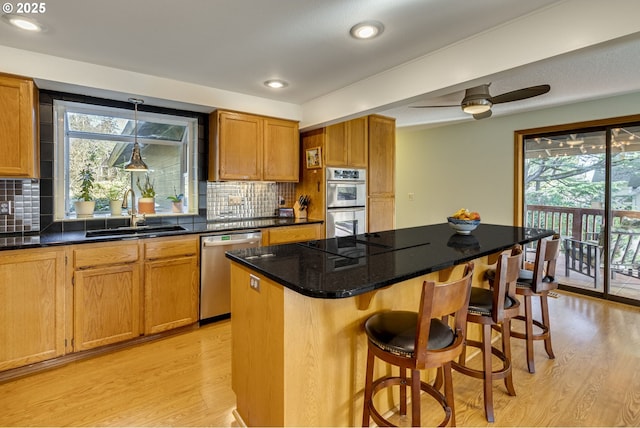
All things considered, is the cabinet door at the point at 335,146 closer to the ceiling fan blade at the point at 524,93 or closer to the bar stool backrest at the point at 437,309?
the ceiling fan blade at the point at 524,93

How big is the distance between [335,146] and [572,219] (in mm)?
3217

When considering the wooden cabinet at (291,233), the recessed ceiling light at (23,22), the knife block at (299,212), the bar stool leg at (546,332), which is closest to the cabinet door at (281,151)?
the knife block at (299,212)

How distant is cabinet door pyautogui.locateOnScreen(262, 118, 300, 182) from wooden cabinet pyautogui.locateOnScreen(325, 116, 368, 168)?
40 centimetres

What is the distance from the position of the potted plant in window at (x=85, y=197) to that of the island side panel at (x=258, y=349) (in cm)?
207

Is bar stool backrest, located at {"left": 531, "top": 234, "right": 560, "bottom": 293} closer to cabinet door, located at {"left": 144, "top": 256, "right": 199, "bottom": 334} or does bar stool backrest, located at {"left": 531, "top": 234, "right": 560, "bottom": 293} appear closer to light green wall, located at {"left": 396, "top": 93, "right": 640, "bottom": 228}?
light green wall, located at {"left": 396, "top": 93, "right": 640, "bottom": 228}

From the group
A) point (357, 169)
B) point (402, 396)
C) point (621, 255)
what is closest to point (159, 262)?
point (402, 396)

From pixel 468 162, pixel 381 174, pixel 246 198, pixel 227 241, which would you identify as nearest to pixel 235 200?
pixel 246 198

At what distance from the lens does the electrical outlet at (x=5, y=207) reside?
2.58 m

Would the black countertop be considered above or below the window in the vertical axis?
below

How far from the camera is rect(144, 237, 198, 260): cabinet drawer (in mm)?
2678

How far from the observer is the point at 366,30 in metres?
2.07

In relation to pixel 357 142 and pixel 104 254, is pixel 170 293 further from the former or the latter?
pixel 357 142

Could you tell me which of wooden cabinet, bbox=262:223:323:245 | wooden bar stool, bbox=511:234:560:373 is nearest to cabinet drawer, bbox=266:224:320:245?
wooden cabinet, bbox=262:223:323:245

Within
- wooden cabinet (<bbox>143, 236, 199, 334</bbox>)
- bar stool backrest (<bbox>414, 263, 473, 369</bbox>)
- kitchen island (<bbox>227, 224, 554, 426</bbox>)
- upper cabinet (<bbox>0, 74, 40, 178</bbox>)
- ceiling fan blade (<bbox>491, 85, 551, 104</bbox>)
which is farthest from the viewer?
wooden cabinet (<bbox>143, 236, 199, 334</bbox>)
